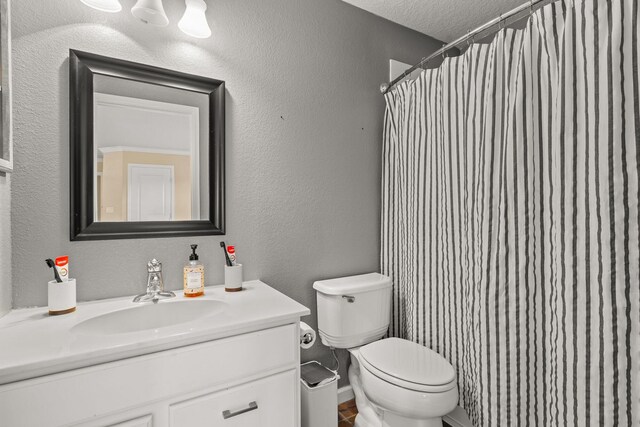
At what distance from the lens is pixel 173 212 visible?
139 centimetres

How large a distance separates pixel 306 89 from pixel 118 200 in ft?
3.59

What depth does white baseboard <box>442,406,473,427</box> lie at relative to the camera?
5.43 feet

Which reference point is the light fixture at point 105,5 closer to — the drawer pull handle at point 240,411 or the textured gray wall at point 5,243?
the textured gray wall at point 5,243

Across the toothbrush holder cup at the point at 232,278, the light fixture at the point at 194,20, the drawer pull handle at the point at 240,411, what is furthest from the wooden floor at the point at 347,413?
the light fixture at the point at 194,20

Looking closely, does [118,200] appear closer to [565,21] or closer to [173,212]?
[173,212]

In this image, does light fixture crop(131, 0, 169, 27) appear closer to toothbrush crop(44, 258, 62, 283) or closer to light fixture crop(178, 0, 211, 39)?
light fixture crop(178, 0, 211, 39)

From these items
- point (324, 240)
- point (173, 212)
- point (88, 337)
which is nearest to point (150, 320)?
point (88, 337)

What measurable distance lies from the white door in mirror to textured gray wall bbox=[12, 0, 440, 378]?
13 cm

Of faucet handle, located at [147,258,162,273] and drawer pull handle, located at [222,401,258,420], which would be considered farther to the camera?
faucet handle, located at [147,258,162,273]

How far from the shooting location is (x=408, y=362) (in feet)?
4.64

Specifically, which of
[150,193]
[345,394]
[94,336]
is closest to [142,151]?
[150,193]

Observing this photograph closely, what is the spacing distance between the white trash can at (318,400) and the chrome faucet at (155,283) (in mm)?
763

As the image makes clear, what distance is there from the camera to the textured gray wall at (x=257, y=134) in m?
1.16

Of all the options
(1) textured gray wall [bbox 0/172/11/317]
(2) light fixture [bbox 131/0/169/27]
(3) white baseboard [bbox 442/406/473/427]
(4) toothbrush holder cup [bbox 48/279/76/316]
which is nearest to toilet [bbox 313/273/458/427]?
(3) white baseboard [bbox 442/406/473/427]
